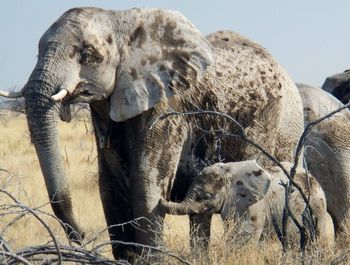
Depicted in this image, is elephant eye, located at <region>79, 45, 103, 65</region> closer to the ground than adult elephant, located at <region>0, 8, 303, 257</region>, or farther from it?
farther from it

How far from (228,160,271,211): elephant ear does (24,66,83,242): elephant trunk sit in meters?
1.35

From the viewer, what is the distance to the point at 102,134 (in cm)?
711

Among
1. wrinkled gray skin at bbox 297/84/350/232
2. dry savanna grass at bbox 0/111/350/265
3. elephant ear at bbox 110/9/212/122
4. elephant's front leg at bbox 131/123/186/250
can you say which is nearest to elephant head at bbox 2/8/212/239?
elephant ear at bbox 110/9/212/122

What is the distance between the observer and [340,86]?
472 inches

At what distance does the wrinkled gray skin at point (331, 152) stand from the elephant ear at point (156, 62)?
1852 mm

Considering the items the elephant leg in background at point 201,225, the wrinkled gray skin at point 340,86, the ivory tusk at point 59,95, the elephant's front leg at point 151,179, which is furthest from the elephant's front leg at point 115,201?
the wrinkled gray skin at point 340,86

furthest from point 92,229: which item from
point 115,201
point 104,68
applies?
point 104,68

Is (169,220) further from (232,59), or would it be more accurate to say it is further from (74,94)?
(74,94)

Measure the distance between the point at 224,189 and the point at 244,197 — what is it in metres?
0.18

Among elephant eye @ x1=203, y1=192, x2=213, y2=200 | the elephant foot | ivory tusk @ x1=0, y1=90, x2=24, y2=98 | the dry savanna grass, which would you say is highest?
ivory tusk @ x1=0, y1=90, x2=24, y2=98

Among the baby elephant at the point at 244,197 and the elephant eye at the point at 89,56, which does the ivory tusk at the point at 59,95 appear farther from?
the baby elephant at the point at 244,197

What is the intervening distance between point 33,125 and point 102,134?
781mm

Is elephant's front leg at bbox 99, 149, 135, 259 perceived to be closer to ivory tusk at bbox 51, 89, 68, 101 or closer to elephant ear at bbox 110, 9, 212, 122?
elephant ear at bbox 110, 9, 212, 122

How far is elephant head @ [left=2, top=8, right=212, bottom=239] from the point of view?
21.0 ft
